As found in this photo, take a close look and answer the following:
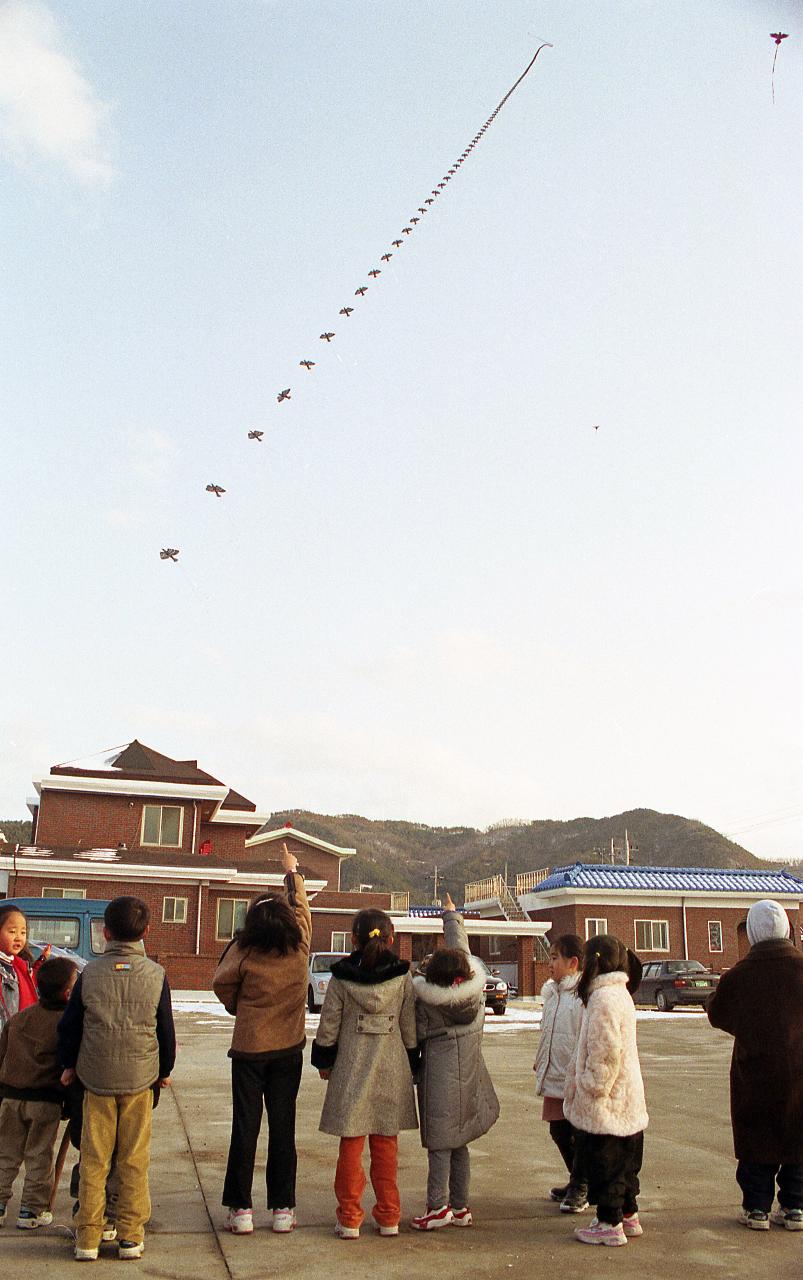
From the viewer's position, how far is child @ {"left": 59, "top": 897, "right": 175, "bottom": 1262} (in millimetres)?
4930

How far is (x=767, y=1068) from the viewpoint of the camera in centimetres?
568

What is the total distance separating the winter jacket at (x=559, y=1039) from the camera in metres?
6.19

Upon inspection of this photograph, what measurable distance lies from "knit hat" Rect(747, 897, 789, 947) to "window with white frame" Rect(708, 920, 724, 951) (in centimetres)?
3689

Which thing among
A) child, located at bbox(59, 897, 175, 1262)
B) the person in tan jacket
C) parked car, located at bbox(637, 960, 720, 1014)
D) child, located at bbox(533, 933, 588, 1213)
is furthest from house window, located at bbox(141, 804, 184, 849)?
child, located at bbox(59, 897, 175, 1262)

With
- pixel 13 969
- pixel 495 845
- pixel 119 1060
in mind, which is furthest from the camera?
pixel 495 845

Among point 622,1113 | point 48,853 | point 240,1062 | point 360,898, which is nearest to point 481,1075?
point 622,1113

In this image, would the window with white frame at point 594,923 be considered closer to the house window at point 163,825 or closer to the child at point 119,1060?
the house window at point 163,825

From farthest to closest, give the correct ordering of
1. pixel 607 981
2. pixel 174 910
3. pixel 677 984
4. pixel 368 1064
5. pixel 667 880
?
pixel 667 880
pixel 174 910
pixel 677 984
pixel 607 981
pixel 368 1064

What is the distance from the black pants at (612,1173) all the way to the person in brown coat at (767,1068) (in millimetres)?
629

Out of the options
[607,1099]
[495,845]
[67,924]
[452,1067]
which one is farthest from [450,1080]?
[495,845]

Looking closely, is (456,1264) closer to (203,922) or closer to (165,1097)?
(165,1097)

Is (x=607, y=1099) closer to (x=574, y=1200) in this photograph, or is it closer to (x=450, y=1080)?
(x=450, y=1080)

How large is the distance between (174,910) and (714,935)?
20.4 metres

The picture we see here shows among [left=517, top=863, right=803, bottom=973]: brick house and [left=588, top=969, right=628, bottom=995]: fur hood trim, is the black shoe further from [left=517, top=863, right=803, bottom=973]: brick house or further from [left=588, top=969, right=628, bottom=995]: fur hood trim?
[left=517, top=863, right=803, bottom=973]: brick house
